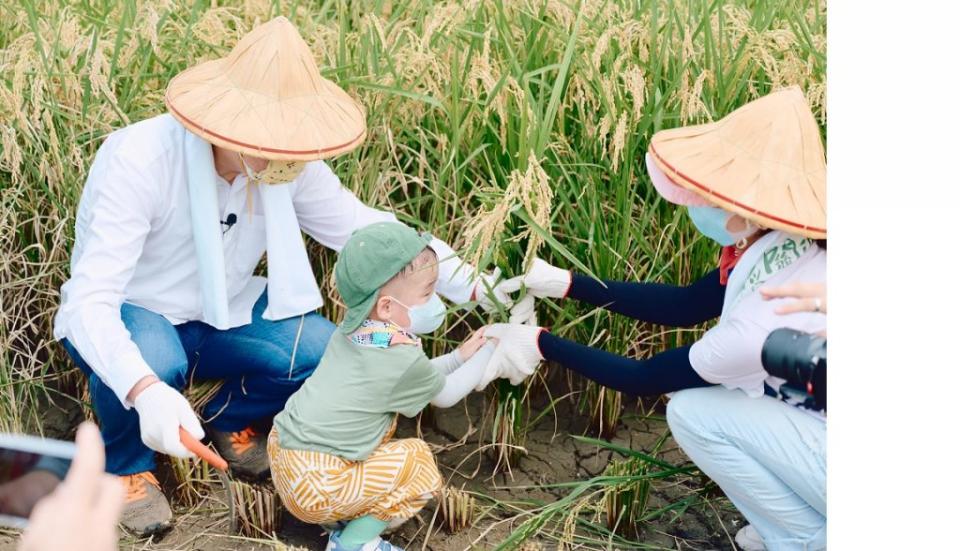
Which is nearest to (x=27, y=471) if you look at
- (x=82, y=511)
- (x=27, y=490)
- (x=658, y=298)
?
(x=27, y=490)

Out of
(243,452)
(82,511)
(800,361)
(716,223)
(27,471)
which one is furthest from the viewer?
(243,452)

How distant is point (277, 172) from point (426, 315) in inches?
20.1

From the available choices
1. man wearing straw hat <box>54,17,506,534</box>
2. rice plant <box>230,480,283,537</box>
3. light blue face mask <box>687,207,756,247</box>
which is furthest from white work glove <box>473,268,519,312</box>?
rice plant <box>230,480,283,537</box>

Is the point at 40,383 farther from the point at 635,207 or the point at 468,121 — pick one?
the point at 635,207

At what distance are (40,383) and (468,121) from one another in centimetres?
141

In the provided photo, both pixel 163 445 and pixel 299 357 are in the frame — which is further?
pixel 299 357

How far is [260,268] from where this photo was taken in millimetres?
3277

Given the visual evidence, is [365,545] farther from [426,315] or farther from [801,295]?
[801,295]

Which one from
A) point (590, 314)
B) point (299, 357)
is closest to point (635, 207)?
point (590, 314)

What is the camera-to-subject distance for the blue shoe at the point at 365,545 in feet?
8.65

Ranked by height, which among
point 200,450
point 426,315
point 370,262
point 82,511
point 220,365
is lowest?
point 220,365

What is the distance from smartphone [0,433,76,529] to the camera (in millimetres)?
1408

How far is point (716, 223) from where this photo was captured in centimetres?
242

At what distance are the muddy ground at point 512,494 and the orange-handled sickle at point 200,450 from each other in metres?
0.33
